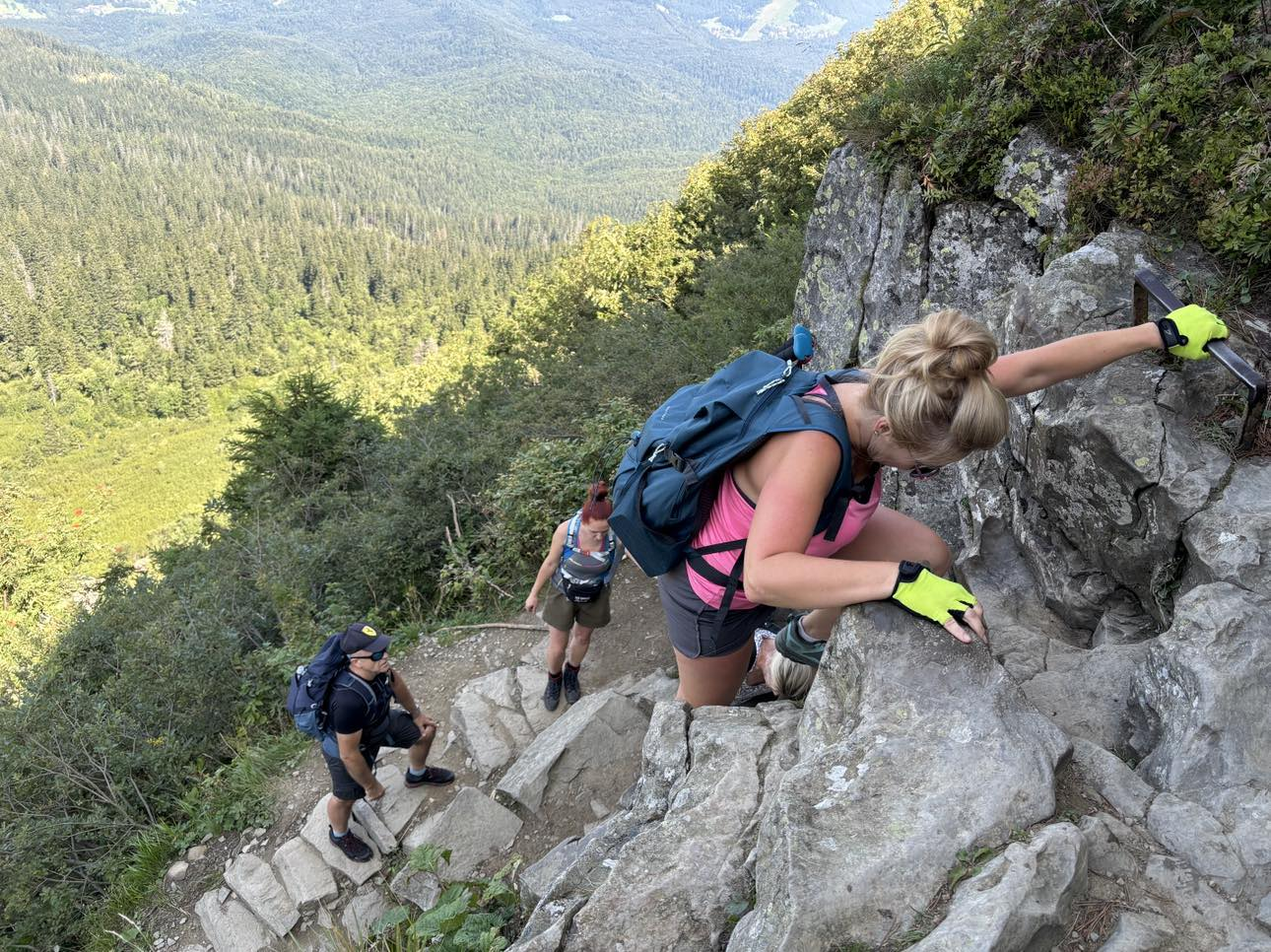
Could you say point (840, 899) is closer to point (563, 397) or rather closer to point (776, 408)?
point (776, 408)

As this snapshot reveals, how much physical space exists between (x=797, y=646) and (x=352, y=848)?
4.00 m

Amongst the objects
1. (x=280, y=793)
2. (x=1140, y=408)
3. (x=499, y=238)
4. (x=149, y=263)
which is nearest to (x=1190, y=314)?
(x=1140, y=408)

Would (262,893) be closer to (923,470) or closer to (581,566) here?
(581,566)

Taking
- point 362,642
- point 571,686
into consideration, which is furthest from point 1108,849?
point 571,686

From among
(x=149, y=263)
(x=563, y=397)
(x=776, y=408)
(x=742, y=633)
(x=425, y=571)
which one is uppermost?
(x=776, y=408)

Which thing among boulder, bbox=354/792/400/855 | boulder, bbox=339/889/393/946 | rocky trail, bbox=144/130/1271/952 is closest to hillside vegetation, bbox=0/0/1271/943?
rocky trail, bbox=144/130/1271/952

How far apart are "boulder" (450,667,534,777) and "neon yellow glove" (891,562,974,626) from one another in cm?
461

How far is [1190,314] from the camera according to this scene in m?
3.54

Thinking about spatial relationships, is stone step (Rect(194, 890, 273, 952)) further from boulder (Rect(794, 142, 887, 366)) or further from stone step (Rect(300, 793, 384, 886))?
boulder (Rect(794, 142, 887, 366))

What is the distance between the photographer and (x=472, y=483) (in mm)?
12250

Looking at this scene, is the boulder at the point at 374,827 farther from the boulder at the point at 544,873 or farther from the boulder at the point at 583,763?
the boulder at the point at 544,873

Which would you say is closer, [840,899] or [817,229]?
[840,899]

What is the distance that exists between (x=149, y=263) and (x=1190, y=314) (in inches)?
6790

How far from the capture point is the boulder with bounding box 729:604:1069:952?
238 cm
